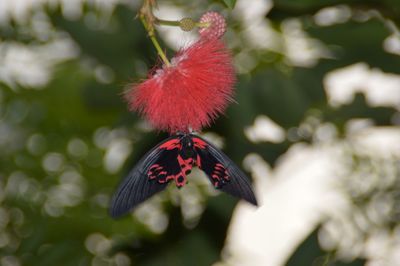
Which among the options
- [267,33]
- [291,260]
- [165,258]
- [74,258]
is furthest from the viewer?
[267,33]

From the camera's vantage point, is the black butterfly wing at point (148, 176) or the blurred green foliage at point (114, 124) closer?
the black butterfly wing at point (148, 176)

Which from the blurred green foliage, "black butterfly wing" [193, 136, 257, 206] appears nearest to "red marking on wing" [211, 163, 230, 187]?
"black butterfly wing" [193, 136, 257, 206]

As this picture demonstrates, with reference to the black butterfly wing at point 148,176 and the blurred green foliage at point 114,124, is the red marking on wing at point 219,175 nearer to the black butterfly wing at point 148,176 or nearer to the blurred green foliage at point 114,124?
the black butterfly wing at point 148,176

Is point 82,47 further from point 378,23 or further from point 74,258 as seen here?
point 378,23

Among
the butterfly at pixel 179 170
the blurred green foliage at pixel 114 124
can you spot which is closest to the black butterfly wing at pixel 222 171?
the butterfly at pixel 179 170

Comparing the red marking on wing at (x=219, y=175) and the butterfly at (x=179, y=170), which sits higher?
the butterfly at (x=179, y=170)

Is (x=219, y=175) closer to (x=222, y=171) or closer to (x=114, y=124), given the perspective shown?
(x=222, y=171)

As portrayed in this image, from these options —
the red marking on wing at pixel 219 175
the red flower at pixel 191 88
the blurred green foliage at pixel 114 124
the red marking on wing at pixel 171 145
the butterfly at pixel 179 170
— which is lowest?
the blurred green foliage at pixel 114 124

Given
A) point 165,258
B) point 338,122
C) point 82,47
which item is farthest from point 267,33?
point 165,258
